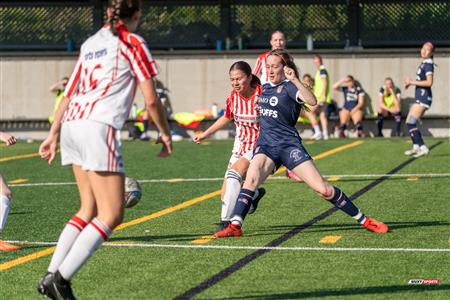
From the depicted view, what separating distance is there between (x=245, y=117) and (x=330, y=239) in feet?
5.63

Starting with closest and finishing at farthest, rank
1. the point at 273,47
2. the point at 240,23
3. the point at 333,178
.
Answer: the point at 273,47, the point at 333,178, the point at 240,23

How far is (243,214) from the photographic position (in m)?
11.2

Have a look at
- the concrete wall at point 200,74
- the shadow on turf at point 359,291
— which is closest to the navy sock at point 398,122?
the concrete wall at point 200,74

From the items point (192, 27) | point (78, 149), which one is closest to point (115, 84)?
point (78, 149)

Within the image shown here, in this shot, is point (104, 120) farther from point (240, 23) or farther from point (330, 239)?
point (240, 23)

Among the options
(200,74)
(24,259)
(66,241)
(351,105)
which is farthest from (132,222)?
(200,74)

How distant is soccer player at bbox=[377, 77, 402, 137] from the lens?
2923 centimetres

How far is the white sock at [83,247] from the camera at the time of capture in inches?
288

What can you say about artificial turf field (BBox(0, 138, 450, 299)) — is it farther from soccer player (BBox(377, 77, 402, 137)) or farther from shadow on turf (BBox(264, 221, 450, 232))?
soccer player (BBox(377, 77, 402, 137))

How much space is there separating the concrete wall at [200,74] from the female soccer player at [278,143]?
1892cm

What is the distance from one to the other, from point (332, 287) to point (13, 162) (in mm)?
Result: 14327

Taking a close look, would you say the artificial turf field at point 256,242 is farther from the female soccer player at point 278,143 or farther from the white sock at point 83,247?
the white sock at point 83,247

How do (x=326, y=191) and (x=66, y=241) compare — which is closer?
(x=66, y=241)

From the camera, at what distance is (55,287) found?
289 inches
